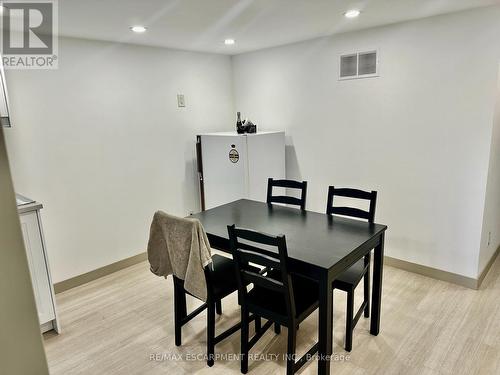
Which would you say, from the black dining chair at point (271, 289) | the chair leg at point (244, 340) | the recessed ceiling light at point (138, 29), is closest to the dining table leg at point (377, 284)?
the black dining chair at point (271, 289)

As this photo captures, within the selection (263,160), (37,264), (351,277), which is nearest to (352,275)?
(351,277)

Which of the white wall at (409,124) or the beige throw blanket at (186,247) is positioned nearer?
the beige throw blanket at (186,247)

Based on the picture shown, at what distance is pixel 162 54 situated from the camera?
3.66 meters

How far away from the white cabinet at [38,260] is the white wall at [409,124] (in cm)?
263

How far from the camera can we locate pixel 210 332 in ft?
7.25

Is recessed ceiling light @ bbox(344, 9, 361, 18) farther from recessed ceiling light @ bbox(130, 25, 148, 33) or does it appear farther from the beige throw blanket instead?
the beige throw blanket

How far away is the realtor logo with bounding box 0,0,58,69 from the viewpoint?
219 centimetres

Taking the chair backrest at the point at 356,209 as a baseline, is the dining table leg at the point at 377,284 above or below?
below

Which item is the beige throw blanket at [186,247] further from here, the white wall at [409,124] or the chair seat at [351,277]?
the white wall at [409,124]

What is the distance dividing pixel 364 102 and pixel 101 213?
281 cm

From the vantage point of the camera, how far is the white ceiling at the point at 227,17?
2.25 metres

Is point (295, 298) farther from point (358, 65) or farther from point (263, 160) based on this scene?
point (358, 65)

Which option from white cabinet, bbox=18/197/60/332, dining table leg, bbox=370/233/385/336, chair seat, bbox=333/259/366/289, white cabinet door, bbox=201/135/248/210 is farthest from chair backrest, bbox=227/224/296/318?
white cabinet door, bbox=201/135/248/210

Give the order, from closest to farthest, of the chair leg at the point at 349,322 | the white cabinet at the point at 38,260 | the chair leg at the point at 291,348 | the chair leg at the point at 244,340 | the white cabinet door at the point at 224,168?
the chair leg at the point at 291,348 → the chair leg at the point at 244,340 → the chair leg at the point at 349,322 → the white cabinet at the point at 38,260 → the white cabinet door at the point at 224,168
